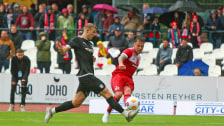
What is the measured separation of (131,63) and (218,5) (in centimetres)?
1388

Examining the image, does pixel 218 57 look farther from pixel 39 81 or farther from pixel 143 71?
pixel 39 81

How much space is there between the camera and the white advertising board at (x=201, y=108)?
17.6 meters

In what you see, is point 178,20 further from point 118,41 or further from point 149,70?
point 118,41

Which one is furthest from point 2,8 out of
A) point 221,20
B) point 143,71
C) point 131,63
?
point 131,63

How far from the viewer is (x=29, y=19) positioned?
25.0 m

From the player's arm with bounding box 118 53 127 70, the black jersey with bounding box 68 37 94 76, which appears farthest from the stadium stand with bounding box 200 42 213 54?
the black jersey with bounding box 68 37 94 76

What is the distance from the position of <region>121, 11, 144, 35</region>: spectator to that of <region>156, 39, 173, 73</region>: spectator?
2.56m

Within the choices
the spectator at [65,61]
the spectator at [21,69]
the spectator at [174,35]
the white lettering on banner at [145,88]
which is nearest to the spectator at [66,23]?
the spectator at [65,61]

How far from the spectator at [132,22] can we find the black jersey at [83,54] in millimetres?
12843

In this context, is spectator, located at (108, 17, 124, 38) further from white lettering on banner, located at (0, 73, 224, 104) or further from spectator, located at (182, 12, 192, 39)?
white lettering on banner, located at (0, 73, 224, 104)

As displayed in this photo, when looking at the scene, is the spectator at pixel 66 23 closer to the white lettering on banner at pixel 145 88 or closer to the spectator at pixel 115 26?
the spectator at pixel 115 26

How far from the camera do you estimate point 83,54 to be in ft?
40.1

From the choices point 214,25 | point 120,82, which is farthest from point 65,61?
point 120,82

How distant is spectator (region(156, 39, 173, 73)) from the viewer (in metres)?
22.6
